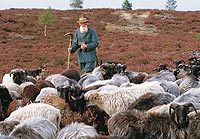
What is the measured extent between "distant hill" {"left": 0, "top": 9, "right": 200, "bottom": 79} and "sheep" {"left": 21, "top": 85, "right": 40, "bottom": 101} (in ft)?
34.0

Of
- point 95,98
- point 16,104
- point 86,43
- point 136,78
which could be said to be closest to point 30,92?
A: point 16,104

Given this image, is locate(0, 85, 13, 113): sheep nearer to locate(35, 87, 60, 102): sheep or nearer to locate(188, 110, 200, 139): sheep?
locate(35, 87, 60, 102): sheep

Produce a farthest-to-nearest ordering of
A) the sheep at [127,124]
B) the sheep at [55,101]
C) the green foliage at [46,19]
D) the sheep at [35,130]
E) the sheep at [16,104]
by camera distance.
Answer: the green foliage at [46,19] → the sheep at [16,104] → the sheep at [55,101] → the sheep at [127,124] → the sheep at [35,130]

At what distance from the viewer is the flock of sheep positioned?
23.5 ft

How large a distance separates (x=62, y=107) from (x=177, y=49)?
21.8m

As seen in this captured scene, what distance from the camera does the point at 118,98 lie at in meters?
9.27

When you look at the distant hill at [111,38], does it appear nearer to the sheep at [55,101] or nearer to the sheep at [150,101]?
the sheep at [55,101]

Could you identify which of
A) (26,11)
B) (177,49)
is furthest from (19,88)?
(26,11)

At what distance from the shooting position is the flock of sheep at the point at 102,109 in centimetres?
716

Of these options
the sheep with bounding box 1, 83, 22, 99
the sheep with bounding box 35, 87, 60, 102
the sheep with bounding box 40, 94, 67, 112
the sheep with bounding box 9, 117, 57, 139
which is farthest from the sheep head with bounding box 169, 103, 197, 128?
the sheep with bounding box 1, 83, 22, 99

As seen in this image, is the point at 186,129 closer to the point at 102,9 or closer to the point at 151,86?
the point at 151,86

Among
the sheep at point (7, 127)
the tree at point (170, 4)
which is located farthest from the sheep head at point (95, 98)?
the tree at point (170, 4)

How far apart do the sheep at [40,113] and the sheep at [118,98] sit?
46.3 inches

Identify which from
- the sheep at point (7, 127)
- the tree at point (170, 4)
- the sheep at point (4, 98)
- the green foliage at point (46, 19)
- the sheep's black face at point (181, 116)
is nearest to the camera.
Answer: the sheep at point (7, 127)
